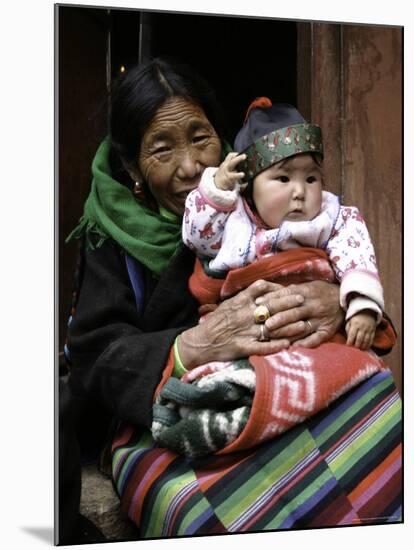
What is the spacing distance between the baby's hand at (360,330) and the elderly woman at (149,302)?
0.04 metres

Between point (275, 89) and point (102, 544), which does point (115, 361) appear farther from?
point (275, 89)

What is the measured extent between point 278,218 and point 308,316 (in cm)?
28

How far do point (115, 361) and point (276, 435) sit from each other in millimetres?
487

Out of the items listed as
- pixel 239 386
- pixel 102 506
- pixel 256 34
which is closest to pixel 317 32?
pixel 256 34

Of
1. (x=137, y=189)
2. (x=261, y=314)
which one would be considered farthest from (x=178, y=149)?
(x=261, y=314)

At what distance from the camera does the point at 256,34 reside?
2.93 m

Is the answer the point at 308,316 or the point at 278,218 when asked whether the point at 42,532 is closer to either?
the point at 308,316

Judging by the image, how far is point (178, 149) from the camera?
2.81 meters

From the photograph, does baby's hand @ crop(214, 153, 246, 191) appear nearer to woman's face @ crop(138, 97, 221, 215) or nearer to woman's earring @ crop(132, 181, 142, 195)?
woman's face @ crop(138, 97, 221, 215)

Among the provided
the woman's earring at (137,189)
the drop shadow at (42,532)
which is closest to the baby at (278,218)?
the woman's earring at (137,189)

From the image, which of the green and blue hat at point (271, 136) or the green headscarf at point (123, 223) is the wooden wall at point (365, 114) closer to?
the green and blue hat at point (271, 136)

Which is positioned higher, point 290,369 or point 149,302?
point 149,302

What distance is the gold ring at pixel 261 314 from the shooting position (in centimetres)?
263

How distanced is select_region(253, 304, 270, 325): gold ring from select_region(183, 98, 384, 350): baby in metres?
0.13
